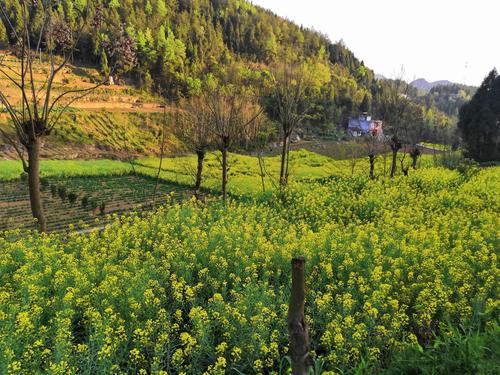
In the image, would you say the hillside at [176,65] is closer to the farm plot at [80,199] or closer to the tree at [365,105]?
the tree at [365,105]

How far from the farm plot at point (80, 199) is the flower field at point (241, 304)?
27.4 ft

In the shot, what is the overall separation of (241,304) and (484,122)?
58.5m

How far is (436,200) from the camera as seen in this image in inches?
674

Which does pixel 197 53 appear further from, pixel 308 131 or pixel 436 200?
pixel 436 200

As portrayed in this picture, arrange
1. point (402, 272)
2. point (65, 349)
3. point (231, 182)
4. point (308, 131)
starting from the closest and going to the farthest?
point (65, 349), point (402, 272), point (231, 182), point (308, 131)

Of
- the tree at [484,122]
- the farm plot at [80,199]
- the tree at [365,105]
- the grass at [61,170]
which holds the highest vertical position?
the tree at [365,105]

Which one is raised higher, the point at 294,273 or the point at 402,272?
the point at 294,273

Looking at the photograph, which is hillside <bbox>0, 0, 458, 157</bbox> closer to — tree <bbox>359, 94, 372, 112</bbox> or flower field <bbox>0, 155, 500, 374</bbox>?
tree <bbox>359, 94, 372, 112</bbox>

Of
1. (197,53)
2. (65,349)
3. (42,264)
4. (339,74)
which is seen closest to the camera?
(65,349)

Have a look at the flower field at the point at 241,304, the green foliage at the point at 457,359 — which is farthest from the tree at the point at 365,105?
the green foliage at the point at 457,359

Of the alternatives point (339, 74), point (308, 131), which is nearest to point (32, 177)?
point (308, 131)

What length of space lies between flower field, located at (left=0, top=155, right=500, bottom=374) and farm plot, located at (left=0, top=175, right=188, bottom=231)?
836 cm

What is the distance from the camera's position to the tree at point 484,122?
172 feet

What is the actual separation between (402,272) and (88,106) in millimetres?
80785
